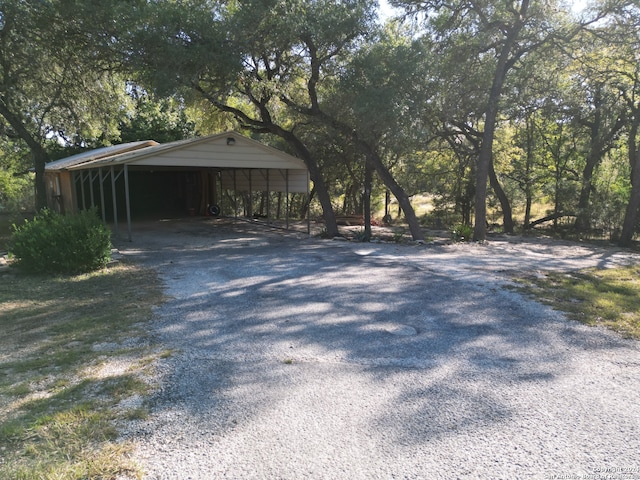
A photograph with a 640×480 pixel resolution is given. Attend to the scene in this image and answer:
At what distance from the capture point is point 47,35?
36.0 feet

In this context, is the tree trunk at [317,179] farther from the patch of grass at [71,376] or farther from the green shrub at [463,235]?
the patch of grass at [71,376]

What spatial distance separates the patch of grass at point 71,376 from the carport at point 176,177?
18.4 ft

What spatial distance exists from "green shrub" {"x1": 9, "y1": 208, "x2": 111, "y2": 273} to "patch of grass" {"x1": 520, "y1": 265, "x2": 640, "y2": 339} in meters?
6.93

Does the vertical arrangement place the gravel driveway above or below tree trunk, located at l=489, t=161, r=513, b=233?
below

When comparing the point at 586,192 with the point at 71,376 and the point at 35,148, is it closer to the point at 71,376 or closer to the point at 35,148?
the point at 71,376

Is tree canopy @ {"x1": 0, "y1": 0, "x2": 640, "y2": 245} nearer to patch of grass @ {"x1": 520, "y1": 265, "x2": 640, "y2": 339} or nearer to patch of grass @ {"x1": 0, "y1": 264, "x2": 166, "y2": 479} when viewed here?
patch of grass @ {"x1": 520, "y1": 265, "x2": 640, "y2": 339}

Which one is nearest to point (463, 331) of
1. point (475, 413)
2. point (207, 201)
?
point (475, 413)

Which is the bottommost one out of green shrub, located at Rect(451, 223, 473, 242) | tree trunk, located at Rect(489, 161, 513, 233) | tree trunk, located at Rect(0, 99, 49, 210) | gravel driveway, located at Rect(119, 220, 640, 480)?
gravel driveway, located at Rect(119, 220, 640, 480)

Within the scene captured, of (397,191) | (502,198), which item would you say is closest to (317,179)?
(397,191)

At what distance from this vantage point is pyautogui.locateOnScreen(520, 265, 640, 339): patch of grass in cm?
493

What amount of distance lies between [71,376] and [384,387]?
2.39 m

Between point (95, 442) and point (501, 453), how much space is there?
2.25 m

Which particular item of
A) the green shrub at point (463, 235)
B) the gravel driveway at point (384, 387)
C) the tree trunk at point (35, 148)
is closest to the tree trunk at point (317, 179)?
the green shrub at point (463, 235)

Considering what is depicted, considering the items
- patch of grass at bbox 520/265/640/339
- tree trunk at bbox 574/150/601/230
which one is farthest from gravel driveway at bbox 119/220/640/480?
tree trunk at bbox 574/150/601/230
